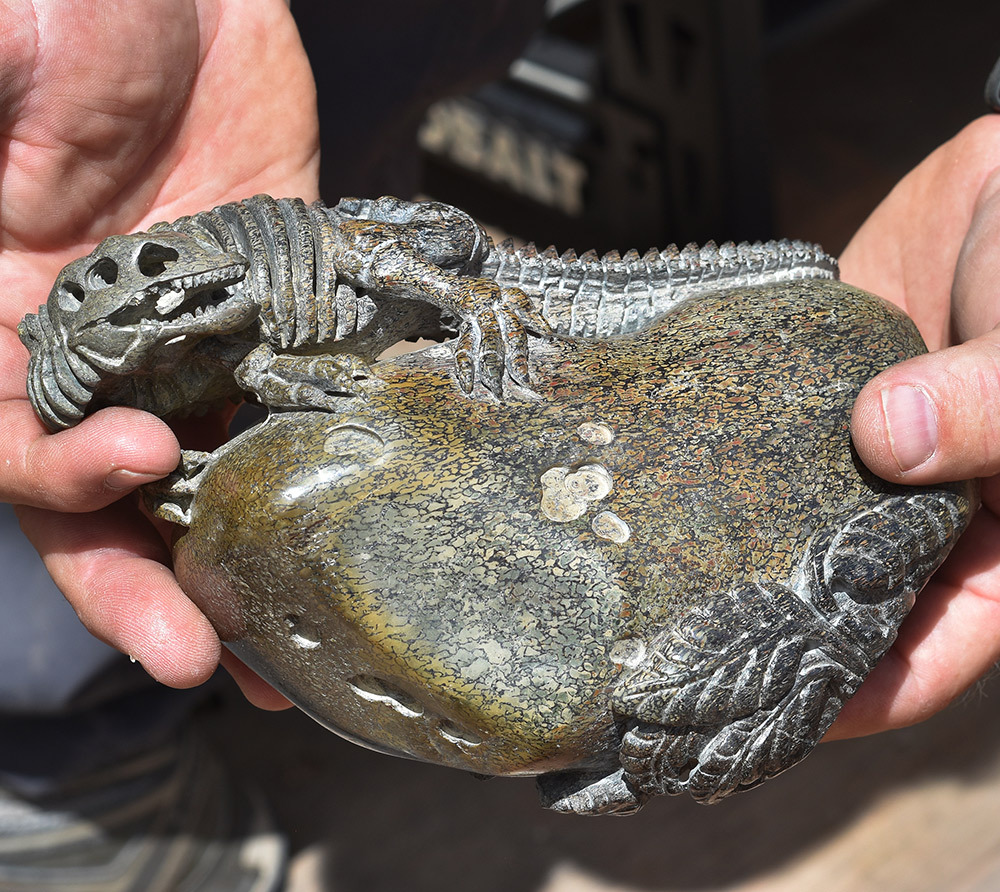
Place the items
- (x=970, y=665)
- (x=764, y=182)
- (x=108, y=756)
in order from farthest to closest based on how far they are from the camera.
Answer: (x=764, y=182)
(x=108, y=756)
(x=970, y=665)

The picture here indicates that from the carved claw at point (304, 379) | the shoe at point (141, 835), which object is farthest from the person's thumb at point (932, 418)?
the shoe at point (141, 835)

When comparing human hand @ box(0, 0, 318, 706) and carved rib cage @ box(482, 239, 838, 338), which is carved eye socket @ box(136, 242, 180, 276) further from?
carved rib cage @ box(482, 239, 838, 338)

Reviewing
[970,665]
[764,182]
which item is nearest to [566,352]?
[970,665]

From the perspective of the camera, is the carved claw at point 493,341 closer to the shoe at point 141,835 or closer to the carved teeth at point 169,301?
the carved teeth at point 169,301

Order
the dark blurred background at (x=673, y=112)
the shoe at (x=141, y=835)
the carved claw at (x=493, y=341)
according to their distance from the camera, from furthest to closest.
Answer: the dark blurred background at (x=673, y=112) < the shoe at (x=141, y=835) < the carved claw at (x=493, y=341)

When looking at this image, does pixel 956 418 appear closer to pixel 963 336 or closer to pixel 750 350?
pixel 750 350

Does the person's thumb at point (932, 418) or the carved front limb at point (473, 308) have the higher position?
the carved front limb at point (473, 308)

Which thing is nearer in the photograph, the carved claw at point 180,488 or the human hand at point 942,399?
the human hand at point 942,399

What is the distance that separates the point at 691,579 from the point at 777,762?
415 mm

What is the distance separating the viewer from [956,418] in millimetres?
1921

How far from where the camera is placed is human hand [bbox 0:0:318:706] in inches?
83.5

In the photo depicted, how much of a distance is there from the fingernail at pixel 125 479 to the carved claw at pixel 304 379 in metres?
0.26

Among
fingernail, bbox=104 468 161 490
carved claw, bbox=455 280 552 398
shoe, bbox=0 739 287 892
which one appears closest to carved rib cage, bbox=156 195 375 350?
carved claw, bbox=455 280 552 398

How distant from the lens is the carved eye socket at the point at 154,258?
2.01 metres
